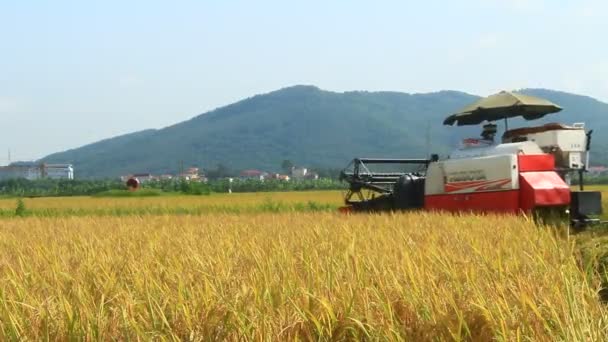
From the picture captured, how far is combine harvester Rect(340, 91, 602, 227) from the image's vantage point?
11.9 metres

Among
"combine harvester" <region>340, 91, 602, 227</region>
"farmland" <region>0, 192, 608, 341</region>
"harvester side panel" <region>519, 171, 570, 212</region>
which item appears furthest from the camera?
"combine harvester" <region>340, 91, 602, 227</region>

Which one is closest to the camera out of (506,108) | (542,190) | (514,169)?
(542,190)

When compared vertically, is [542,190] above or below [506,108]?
below

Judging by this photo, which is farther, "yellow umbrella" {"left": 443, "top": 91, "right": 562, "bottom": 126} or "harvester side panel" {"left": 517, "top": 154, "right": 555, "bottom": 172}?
"yellow umbrella" {"left": 443, "top": 91, "right": 562, "bottom": 126}

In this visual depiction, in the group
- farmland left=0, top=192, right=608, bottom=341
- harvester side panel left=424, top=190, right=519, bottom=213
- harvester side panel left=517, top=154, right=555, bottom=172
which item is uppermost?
harvester side panel left=517, top=154, right=555, bottom=172

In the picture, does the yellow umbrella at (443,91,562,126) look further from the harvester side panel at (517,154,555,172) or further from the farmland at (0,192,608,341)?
the farmland at (0,192,608,341)

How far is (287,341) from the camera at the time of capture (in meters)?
2.62

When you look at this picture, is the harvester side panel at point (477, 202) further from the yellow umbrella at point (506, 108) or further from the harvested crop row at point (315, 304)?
the harvested crop row at point (315, 304)

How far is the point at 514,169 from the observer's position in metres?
12.0

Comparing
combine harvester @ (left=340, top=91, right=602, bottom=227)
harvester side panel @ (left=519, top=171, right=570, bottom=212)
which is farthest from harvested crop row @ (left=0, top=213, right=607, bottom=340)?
combine harvester @ (left=340, top=91, right=602, bottom=227)

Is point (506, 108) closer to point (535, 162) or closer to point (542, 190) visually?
point (535, 162)

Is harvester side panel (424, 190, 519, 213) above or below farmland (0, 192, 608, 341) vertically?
below

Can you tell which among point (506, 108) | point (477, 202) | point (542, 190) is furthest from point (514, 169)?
point (506, 108)

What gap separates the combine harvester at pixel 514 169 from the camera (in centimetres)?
1194
